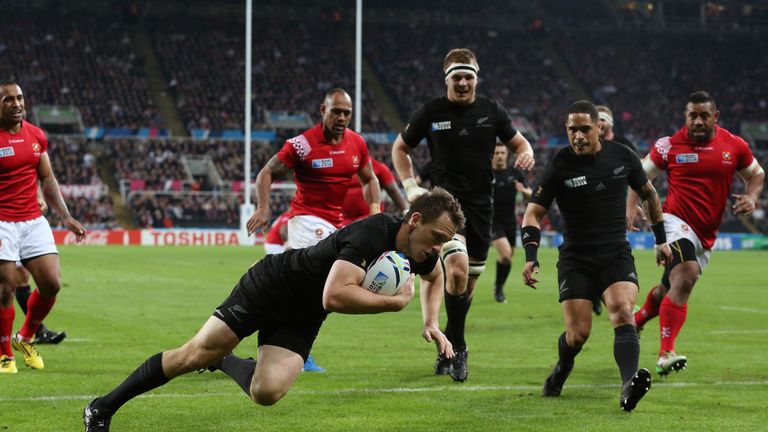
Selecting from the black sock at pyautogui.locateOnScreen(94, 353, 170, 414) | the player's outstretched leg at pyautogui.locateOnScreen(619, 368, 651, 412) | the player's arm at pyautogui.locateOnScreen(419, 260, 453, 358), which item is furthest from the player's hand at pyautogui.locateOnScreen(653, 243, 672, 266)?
the black sock at pyautogui.locateOnScreen(94, 353, 170, 414)

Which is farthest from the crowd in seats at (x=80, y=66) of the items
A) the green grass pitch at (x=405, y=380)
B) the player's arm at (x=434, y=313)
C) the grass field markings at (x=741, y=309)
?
the player's arm at (x=434, y=313)

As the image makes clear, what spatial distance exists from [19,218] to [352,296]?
4877mm

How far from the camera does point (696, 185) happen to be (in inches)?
420

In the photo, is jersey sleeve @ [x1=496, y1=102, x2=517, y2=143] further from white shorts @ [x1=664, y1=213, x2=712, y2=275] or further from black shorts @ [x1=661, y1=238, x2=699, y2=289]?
black shorts @ [x1=661, y1=238, x2=699, y2=289]

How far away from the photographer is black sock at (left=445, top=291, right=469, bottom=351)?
996 centimetres

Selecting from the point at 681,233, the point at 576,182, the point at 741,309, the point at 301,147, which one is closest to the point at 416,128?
the point at 301,147

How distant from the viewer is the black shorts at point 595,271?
852 cm

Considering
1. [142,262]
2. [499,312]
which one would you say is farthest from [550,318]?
[142,262]

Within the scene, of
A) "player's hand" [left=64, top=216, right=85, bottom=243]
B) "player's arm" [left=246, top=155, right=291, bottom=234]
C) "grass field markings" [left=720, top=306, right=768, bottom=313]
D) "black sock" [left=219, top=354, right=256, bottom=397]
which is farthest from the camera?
"grass field markings" [left=720, top=306, right=768, bottom=313]

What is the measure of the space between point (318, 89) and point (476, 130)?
51499 mm

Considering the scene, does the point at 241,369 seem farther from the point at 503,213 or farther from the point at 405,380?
the point at 503,213

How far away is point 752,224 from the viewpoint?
53688 mm

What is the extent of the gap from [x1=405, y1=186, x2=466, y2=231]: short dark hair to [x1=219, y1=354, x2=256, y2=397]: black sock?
4.97 feet

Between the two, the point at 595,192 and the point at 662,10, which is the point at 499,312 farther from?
the point at 662,10
